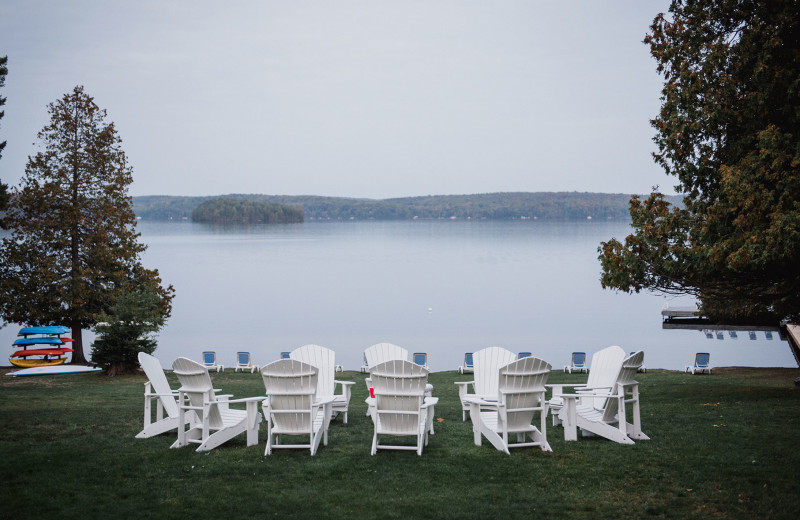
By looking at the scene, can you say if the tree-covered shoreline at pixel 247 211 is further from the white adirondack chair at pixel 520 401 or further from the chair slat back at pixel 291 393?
the white adirondack chair at pixel 520 401

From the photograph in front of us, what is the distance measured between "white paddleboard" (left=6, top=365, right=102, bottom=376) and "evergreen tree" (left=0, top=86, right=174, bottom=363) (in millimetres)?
1785

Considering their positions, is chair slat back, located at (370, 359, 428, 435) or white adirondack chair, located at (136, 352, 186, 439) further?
white adirondack chair, located at (136, 352, 186, 439)

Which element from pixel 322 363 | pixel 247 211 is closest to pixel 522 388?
pixel 322 363

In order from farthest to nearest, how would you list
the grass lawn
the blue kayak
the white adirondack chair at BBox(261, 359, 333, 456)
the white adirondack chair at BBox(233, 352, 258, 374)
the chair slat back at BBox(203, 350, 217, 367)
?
the chair slat back at BBox(203, 350, 217, 367), the white adirondack chair at BBox(233, 352, 258, 374), the blue kayak, the white adirondack chair at BBox(261, 359, 333, 456), the grass lawn

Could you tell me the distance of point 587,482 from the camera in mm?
6645

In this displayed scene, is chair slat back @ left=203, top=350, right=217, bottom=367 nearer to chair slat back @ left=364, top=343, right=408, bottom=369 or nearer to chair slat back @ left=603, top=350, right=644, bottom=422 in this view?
chair slat back @ left=364, top=343, right=408, bottom=369

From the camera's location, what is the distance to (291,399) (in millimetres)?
7938

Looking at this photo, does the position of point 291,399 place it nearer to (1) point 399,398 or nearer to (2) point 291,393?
(2) point 291,393

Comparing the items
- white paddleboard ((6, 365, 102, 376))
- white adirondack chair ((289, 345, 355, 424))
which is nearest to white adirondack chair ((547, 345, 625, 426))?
white adirondack chair ((289, 345, 355, 424))

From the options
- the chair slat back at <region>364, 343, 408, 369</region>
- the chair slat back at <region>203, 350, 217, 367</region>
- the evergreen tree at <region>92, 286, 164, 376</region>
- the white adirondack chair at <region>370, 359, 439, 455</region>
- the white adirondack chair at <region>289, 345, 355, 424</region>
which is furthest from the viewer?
the chair slat back at <region>203, 350, 217, 367</region>

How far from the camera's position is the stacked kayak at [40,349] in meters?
20.2

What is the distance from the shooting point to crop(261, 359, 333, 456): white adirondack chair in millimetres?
7832

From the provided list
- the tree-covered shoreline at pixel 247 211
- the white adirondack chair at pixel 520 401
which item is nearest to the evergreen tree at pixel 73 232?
the white adirondack chair at pixel 520 401

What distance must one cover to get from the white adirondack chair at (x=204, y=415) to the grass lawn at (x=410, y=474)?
16 cm
